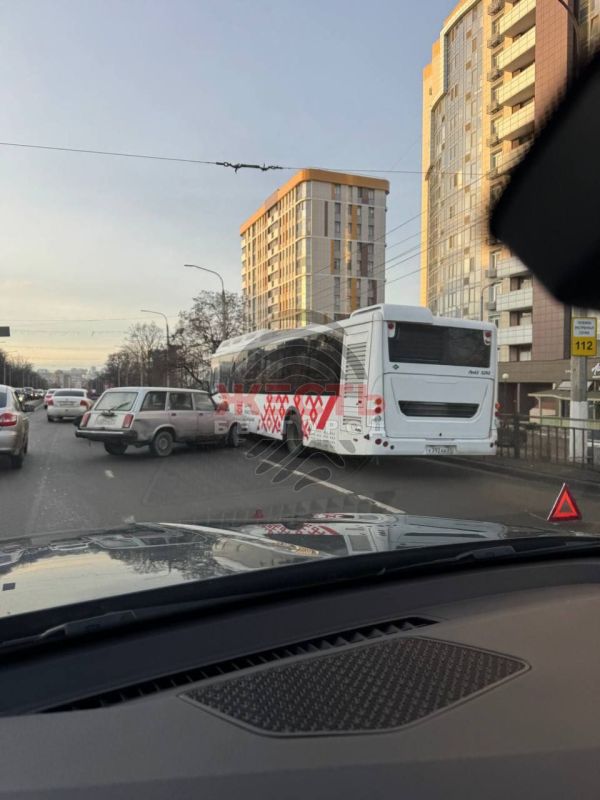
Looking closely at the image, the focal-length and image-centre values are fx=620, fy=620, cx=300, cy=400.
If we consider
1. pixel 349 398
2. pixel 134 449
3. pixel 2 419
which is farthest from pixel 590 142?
pixel 134 449

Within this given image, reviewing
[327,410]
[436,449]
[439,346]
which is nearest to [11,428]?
[327,410]

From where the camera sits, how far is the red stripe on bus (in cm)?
1280

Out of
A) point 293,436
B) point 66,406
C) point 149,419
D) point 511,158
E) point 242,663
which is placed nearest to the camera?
point 242,663

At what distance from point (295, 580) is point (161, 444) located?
1267cm

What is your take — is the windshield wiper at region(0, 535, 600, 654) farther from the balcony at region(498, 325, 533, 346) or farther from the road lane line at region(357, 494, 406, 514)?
the balcony at region(498, 325, 533, 346)

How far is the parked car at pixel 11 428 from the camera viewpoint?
1201cm

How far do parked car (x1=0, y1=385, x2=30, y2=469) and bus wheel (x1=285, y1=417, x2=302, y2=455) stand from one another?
5930 mm

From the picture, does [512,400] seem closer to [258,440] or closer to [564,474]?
[258,440]

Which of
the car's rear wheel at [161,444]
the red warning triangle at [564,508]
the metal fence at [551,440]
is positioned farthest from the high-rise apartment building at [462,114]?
the car's rear wheel at [161,444]

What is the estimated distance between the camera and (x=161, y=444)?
575 inches

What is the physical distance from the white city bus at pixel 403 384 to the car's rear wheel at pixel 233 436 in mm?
3636

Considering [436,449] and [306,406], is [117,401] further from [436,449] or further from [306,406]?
[436,449]

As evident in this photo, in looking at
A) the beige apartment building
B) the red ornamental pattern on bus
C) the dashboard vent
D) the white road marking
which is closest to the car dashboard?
the dashboard vent

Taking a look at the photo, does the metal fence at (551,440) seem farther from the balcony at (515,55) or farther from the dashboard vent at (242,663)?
the balcony at (515,55)
